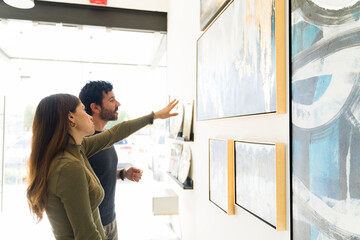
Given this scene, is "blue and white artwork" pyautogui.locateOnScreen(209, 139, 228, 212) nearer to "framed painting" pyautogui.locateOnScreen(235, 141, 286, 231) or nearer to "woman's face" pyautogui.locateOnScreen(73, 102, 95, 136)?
"framed painting" pyautogui.locateOnScreen(235, 141, 286, 231)

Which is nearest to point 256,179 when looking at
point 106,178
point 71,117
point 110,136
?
point 71,117

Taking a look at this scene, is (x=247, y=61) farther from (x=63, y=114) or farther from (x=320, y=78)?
(x=63, y=114)

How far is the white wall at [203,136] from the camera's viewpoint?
1023mm

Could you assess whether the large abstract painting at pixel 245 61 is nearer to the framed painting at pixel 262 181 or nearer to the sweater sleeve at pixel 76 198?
the framed painting at pixel 262 181

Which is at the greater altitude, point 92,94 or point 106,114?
point 92,94

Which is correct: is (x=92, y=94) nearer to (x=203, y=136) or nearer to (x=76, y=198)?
(x=203, y=136)

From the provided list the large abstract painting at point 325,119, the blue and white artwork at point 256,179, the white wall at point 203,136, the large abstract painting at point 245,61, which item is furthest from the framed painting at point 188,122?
the large abstract painting at point 325,119

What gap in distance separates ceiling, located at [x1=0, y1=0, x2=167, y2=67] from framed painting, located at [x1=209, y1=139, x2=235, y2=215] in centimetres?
263

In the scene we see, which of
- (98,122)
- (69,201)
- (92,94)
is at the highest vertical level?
(92,94)

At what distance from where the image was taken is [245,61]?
1.16m

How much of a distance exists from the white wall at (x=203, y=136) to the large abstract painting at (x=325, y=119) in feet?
0.36

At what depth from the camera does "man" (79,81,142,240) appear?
1782mm

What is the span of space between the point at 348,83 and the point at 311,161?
0.24 meters

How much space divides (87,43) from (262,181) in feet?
15.0
